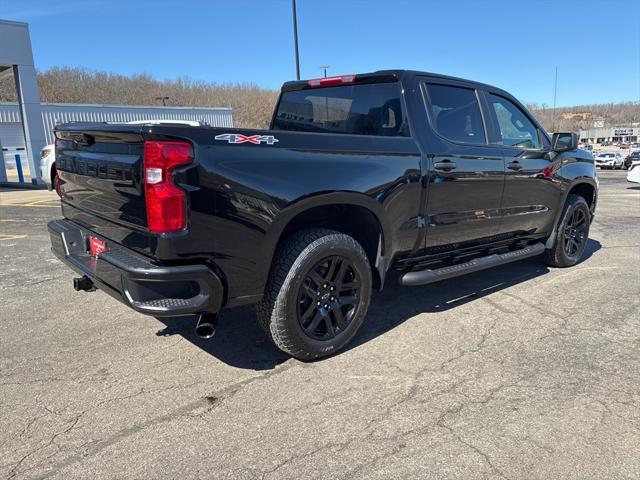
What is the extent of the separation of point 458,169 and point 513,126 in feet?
4.11

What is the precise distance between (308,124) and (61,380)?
2882 mm

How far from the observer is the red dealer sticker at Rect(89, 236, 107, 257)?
319cm

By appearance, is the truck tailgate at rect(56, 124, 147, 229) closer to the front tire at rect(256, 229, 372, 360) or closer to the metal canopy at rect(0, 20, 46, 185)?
the front tire at rect(256, 229, 372, 360)

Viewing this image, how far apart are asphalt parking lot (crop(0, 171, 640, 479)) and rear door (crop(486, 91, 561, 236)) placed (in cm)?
84

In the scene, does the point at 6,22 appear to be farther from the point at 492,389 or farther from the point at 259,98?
the point at 259,98

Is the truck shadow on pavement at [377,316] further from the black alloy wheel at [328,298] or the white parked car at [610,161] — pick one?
the white parked car at [610,161]

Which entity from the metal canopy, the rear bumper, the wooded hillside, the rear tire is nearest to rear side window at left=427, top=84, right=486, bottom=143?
the rear tire

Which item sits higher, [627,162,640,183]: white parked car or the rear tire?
the rear tire

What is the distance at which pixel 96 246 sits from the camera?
3.28 metres

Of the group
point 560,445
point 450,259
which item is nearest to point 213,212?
point 560,445

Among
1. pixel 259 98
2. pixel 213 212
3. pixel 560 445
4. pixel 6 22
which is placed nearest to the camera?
pixel 560 445

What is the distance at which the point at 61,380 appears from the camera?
3.12 metres

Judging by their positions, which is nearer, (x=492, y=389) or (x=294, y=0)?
(x=492, y=389)

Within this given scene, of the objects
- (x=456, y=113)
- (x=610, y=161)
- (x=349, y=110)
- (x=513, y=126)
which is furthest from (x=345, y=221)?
(x=610, y=161)
